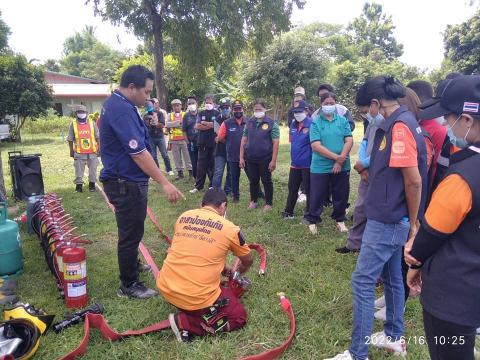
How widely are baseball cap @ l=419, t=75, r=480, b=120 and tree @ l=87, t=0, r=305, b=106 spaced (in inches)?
519

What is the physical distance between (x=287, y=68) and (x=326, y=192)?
16.6 meters

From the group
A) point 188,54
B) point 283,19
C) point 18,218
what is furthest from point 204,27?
point 18,218

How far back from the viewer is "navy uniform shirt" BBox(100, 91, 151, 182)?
3.35m

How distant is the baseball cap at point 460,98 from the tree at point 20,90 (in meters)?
19.6

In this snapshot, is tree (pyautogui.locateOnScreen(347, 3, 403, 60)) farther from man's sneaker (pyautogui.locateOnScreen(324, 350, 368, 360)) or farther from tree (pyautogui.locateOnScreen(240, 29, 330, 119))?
man's sneaker (pyautogui.locateOnScreen(324, 350, 368, 360))

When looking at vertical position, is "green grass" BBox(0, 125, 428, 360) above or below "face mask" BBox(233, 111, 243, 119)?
below

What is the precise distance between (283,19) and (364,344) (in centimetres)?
1483

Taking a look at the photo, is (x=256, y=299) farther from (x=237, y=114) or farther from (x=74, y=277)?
(x=237, y=114)

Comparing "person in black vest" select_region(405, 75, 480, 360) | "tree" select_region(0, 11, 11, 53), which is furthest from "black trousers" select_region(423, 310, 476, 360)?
"tree" select_region(0, 11, 11, 53)

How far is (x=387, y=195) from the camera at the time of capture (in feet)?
8.00

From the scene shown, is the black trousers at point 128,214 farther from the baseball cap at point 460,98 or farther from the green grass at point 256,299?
the baseball cap at point 460,98

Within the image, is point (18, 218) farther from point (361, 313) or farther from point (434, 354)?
point (434, 354)

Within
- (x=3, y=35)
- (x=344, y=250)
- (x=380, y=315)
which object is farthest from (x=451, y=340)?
(x=3, y=35)

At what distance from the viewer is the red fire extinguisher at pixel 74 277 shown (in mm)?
3420
